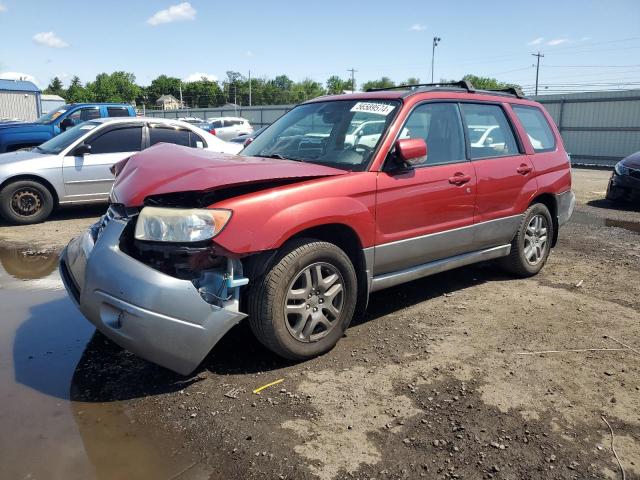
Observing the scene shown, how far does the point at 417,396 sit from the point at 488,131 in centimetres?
286

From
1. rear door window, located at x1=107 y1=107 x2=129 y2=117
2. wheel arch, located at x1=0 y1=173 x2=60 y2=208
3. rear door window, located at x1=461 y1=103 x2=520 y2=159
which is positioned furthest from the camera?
rear door window, located at x1=107 y1=107 x2=129 y2=117

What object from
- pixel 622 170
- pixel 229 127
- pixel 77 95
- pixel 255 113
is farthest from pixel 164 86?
pixel 622 170

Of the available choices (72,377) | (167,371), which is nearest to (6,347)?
(72,377)

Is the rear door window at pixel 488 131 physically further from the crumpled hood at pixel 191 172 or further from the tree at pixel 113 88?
the tree at pixel 113 88

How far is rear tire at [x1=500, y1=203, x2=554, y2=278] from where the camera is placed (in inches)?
209

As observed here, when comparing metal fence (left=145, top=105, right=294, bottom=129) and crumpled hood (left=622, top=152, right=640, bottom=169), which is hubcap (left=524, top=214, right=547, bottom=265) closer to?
crumpled hood (left=622, top=152, right=640, bottom=169)

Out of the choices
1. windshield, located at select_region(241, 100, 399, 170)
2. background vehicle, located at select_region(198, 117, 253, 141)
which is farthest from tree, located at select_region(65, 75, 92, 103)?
windshield, located at select_region(241, 100, 399, 170)

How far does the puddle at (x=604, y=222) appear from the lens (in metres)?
8.37

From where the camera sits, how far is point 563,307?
15.5ft

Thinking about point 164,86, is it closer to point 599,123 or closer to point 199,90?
point 199,90

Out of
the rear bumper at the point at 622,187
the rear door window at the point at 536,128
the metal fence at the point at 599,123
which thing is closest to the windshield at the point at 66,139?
the rear door window at the point at 536,128

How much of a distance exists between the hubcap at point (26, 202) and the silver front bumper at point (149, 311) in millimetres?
5678

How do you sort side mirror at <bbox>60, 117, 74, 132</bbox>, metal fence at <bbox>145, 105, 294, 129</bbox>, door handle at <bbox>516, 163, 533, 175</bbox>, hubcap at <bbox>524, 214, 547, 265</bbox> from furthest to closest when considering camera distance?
metal fence at <bbox>145, 105, 294, 129</bbox> → side mirror at <bbox>60, 117, 74, 132</bbox> → hubcap at <bbox>524, 214, 547, 265</bbox> → door handle at <bbox>516, 163, 533, 175</bbox>

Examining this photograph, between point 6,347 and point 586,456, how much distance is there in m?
3.79
